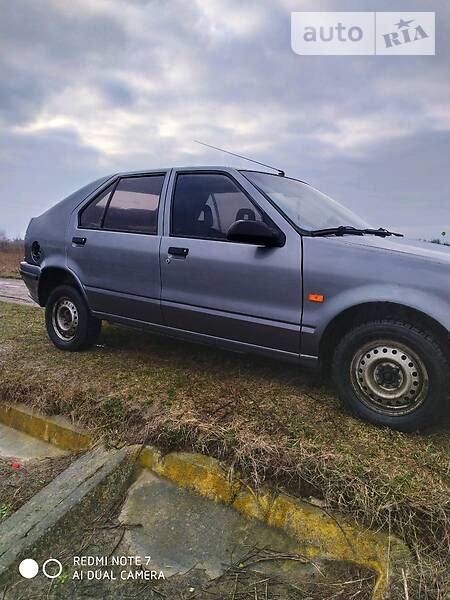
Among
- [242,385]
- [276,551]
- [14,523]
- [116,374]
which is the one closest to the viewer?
[276,551]

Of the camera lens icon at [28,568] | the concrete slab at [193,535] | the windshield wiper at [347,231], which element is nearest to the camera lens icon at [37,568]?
the camera lens icon at [28,568]

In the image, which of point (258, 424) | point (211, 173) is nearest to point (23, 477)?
point (258, 424)

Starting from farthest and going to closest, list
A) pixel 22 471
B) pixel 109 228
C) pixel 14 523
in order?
A: pixel 109 228 → pixel 22 471 → pixel 14 523

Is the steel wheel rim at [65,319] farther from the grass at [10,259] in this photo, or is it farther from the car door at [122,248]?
the grass at [10,259]

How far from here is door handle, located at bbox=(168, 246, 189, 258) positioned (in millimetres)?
3396

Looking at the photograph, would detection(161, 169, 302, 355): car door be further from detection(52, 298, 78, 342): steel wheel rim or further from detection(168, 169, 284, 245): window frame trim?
detection(52, 298, 78, 342): steel wheel rim

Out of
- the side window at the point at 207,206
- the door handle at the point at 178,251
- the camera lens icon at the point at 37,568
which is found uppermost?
the side window at the point at 207,206

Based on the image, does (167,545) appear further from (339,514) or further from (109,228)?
(109,228)

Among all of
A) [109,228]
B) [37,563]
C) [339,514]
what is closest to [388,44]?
[109,228]

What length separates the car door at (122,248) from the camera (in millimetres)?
3658

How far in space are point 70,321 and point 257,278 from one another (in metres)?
2.18

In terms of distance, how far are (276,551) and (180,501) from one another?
1.96 feet

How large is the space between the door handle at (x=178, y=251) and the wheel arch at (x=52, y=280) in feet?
3.85

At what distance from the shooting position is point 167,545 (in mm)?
2154
